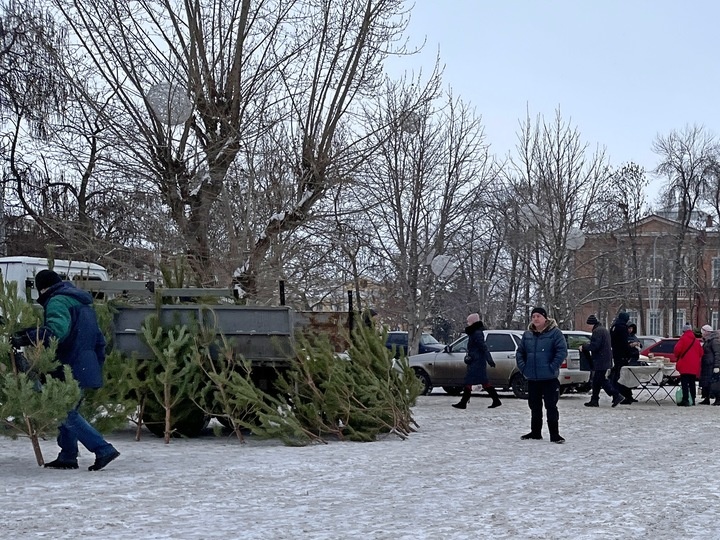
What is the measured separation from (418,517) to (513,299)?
39.0 metres

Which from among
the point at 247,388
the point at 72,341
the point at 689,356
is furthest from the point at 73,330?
the point at 689,356

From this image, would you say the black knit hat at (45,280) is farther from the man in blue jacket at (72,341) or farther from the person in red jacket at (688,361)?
the person in red jacket at (688,361)

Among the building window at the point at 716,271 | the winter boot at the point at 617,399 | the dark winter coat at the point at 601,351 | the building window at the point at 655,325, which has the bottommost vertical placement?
the winter boot at the point at 617,399

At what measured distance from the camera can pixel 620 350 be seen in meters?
20.8

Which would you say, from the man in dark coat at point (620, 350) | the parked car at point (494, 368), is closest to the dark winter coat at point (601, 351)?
the man in dark coat at point (620, 350)

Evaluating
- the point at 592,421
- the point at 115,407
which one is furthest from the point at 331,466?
the point at 592,421

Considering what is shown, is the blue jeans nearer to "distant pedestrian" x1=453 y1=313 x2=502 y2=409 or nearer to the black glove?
the black glove

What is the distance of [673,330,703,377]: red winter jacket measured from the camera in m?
20.2

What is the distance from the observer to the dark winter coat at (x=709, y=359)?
821 inches

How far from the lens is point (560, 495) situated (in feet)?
27.9

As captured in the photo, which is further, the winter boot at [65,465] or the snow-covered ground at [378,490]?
the winter boot at [65,465]

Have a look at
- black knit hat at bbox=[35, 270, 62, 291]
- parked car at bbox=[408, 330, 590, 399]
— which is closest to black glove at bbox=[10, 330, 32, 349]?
black knit hat at bbox=[35, 270, 62, 291]

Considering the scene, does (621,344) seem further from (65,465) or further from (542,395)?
(65,465)

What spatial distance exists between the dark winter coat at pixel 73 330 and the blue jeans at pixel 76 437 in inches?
12.9
